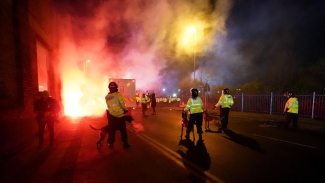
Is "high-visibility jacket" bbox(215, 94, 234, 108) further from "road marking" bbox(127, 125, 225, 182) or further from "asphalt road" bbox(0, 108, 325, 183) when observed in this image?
"road marking" bbox(127, 125, 225, 182)

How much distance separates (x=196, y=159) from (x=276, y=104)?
1254cm

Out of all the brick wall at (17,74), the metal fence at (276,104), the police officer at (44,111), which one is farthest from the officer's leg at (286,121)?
the brick wall at (17,74)

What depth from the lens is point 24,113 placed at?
733 cm

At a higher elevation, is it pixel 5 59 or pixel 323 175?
pixel 5 59

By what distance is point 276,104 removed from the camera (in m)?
15.2

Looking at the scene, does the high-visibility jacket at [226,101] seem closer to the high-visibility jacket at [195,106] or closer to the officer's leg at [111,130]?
the high-visibility jacket at [195,106]

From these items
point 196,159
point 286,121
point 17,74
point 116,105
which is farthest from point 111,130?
point 286,121

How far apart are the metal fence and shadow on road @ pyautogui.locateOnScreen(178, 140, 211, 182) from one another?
981cm

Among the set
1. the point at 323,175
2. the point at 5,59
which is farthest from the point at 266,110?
the point at 5,59

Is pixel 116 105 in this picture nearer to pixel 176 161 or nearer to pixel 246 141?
pixel 176 161

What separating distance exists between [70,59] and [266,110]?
15664 mm

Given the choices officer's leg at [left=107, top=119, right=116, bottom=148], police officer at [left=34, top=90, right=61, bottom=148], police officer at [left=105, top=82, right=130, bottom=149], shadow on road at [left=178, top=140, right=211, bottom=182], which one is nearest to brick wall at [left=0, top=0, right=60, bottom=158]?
police officer at [left=34, top=90, right=61, bottom=148]

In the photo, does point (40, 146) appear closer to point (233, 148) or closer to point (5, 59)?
point (5, 59)

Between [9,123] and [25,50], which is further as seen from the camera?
Answer: [25,50]
